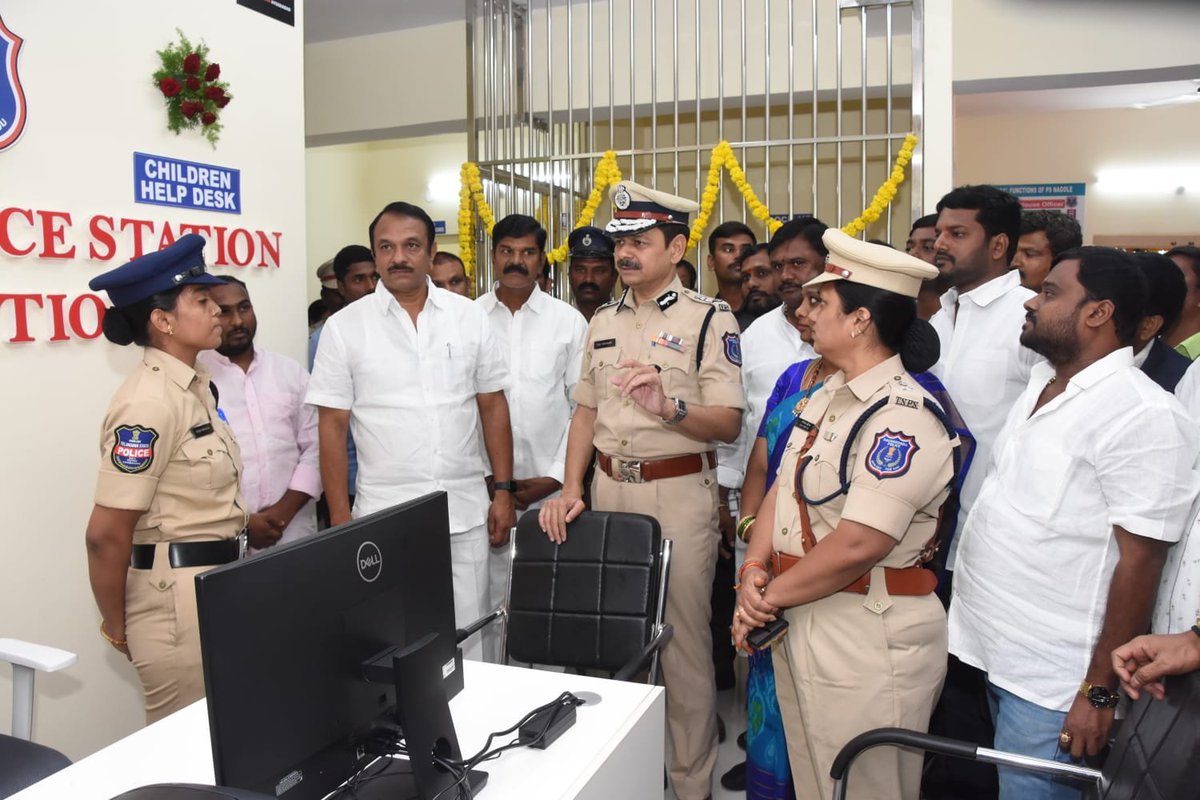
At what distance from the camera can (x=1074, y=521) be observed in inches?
71.9

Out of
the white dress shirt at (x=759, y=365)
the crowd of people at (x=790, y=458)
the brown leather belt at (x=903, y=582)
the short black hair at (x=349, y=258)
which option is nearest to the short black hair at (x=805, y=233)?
the crowd of people at (x=790, y=458)

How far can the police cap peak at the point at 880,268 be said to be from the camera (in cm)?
195

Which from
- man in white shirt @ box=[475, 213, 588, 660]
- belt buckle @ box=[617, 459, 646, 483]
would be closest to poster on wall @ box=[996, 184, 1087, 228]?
man in white shirt @ box=[475, 213, 588, 660]

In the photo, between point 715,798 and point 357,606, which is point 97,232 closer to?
point 357,606

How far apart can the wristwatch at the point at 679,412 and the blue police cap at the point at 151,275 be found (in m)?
1.36

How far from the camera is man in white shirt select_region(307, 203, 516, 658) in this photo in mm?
2965

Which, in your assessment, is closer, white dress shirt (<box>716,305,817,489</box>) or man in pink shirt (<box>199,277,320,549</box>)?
man in pink shirt (<box>199,277,320,549</box>)

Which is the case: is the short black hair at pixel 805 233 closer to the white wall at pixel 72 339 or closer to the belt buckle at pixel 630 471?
the belt buckle at pixel 630 471

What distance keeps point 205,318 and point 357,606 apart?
1.38m

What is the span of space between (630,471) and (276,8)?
2.45 metres

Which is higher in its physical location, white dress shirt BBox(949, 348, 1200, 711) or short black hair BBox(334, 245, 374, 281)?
short black hair BBox(334, 245, 374, 281)

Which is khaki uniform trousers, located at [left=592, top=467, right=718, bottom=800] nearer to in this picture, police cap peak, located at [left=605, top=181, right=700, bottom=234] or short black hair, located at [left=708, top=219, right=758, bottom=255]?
police cap peak, located at [left=605, top=181, right=700, bottom=234]

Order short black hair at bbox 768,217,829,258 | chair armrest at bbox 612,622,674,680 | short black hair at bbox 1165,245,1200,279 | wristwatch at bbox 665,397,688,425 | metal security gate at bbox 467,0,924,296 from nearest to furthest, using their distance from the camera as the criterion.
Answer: chair armrest at bbox 612,622,674,680
wristwatch at bbox 665,397,688,425
short black hair at bbox 768,217,829,258
short black hair at bbox 1165,245,1200,279
metal security gate at bbox 467,0,924,296

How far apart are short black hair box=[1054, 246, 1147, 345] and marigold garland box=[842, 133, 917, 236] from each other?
9.30ft
